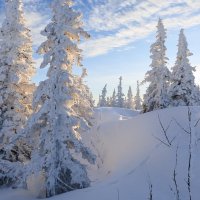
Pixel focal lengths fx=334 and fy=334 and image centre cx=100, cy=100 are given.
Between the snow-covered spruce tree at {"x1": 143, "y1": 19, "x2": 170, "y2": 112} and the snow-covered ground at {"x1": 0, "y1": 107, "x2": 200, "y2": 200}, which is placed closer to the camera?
the snow-covered ground at {"x1": 0, "y1": 107, "x2": 200, "y2": 200}

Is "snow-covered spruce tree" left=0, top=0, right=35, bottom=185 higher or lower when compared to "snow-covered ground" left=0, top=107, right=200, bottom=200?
higher

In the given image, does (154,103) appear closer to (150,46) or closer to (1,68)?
(150,46)

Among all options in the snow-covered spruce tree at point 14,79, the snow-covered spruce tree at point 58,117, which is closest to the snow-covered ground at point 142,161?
the snow-covered spruce tree at point 58,117

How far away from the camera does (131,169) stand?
60.1 ft

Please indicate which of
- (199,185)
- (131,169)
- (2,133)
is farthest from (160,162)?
(2,133)

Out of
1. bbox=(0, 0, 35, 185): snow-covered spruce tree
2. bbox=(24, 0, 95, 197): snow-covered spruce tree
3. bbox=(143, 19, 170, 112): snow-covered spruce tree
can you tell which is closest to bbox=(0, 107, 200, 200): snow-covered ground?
bbox=(24, 0, 95, 197): snow-covered spruce tree

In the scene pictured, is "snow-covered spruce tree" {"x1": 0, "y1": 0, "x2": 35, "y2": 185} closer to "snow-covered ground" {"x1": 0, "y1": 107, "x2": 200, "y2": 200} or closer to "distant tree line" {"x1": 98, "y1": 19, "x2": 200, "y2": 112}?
"snow-covered ground" {"x1": 0, "y1": 107, "x2": 200, "y2": 200}

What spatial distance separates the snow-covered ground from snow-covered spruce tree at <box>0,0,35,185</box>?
3306 millimetres

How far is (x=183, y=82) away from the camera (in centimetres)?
3562

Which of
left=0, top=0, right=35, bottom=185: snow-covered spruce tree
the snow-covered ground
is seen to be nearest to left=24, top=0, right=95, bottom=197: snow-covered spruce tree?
the snow-covered ground

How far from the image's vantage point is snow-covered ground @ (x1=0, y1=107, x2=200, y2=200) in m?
15.0

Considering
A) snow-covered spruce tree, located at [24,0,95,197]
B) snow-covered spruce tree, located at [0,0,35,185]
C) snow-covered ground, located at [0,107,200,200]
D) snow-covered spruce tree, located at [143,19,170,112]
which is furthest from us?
snow-covered spruce tree, located at [143,19,170,112]

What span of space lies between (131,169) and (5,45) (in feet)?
38.5

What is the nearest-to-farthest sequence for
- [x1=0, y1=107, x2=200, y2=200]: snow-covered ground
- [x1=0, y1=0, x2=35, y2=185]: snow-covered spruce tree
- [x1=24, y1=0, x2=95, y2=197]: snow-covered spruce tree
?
[x1=0, y1=107, x2=200, y2=200]: snow-covered ground → [x1=24, y1=0, x2=95, y2=197]: snow-covered spruce tree → [x1=0, y1=0, x2=35, y2=185]: snow-covered spruce tree
